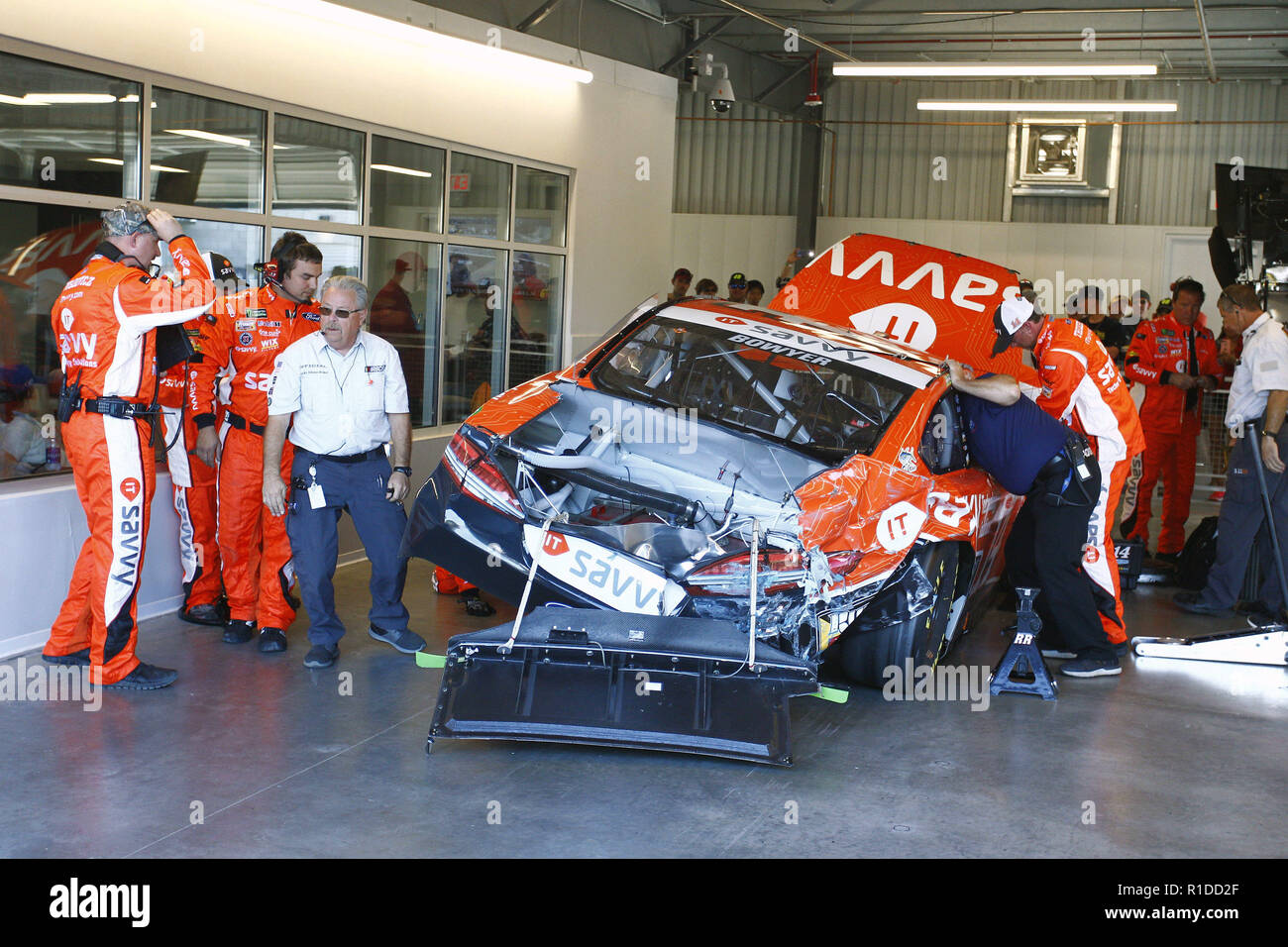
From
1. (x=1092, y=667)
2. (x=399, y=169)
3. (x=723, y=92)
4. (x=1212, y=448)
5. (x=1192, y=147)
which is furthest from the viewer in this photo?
(x=1192, y=147)

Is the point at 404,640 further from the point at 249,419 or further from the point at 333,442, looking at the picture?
the point at 249,419

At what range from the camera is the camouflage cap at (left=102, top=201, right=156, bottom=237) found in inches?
186

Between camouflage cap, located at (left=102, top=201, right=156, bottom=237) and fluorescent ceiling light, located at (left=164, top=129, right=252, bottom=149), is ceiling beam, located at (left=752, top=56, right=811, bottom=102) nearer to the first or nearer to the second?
fluorescent ceiling light, located at (left=164, top=129, right=252, bottom=149)

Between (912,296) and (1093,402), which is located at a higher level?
(912,296)

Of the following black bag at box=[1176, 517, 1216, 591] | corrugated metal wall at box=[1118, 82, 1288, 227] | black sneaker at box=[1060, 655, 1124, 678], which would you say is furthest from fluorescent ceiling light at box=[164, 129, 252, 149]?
corrugated metal wall at box=[1118, 82, 1288, 227]

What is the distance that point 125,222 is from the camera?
472 cm

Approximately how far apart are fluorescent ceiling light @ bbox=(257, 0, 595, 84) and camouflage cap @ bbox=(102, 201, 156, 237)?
6.91 ft

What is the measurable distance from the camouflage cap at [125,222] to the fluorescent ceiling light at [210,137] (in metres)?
1.51

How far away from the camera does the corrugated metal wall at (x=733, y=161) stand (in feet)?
60.2

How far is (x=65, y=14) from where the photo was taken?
5348 mm

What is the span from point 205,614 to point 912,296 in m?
4.14

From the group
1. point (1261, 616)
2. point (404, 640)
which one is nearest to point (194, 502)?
A: point (404, 640)

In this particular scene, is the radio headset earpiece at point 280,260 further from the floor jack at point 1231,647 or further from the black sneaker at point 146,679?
the floor jack at point 1231,647
